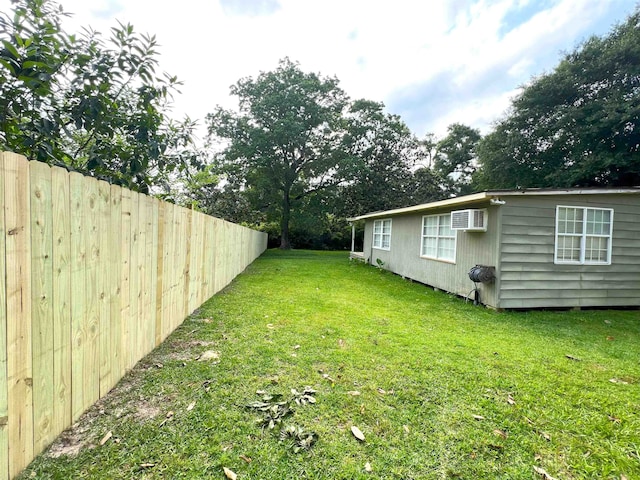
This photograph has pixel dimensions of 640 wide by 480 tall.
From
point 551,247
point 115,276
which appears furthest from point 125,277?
point 551,247

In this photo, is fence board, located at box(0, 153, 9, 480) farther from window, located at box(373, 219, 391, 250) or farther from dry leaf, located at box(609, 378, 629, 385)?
window, located at box(373, 219, 391, 250)

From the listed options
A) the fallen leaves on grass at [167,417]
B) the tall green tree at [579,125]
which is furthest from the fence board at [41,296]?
the tall green tree at [579,125]

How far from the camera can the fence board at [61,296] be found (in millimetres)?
1695

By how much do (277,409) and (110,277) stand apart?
5.17ft

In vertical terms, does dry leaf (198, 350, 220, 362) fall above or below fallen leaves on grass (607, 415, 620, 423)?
above

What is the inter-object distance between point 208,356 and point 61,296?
1.71 m

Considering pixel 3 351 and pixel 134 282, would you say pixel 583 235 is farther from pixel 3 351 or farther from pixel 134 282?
pixel 3 351

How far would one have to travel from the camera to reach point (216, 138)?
19.5m

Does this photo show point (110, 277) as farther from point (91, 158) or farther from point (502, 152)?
point (502, 152)

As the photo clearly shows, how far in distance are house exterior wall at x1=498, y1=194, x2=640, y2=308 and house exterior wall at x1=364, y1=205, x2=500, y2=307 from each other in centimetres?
25

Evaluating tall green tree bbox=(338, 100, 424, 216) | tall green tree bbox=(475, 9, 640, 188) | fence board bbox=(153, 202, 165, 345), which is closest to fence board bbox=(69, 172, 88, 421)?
fence board bbox=(153, 202, 165, 345)

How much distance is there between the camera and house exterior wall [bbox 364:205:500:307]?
6.21m

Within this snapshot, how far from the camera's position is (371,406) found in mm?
2418

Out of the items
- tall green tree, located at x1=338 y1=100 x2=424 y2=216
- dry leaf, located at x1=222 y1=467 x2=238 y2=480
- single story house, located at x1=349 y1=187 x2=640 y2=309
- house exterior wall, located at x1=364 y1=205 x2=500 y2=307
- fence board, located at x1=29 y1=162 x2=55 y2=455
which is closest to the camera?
fence board, located at x1=29 y1=162 x2=55 y2=455
